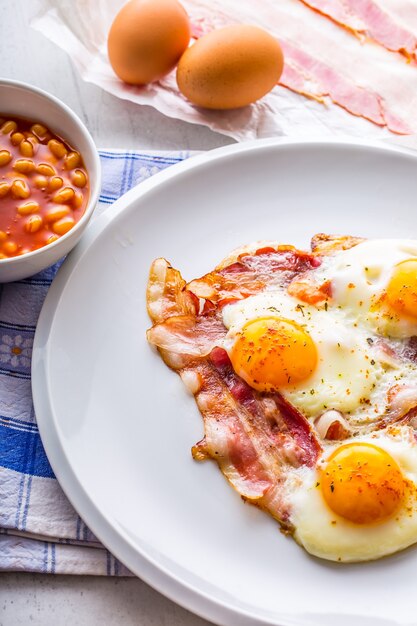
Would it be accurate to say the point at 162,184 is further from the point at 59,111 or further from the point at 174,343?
the point at 174,343

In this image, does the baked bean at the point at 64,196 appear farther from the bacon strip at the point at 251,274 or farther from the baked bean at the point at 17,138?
the bacon strip at the point at 251,274

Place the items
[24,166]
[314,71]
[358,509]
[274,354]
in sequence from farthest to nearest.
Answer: [314,71]
[24,166]
[274,354]
[358,509]

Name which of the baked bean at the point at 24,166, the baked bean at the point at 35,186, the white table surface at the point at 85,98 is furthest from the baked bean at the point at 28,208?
the white table surface at the point at 85,98

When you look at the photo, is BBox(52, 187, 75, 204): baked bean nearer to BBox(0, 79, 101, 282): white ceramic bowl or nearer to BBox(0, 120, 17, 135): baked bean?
BBox(0, 79, 101, 282): white ceramic bowl

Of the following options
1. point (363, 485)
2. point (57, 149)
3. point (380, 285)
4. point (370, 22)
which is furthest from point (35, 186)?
point (370, 22)

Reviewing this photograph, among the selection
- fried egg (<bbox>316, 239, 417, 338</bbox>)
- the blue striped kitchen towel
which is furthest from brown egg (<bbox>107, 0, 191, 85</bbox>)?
fried egg (<bbox>316, 239, 417, 338</bbox>)

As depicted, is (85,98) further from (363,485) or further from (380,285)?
(363,485)
